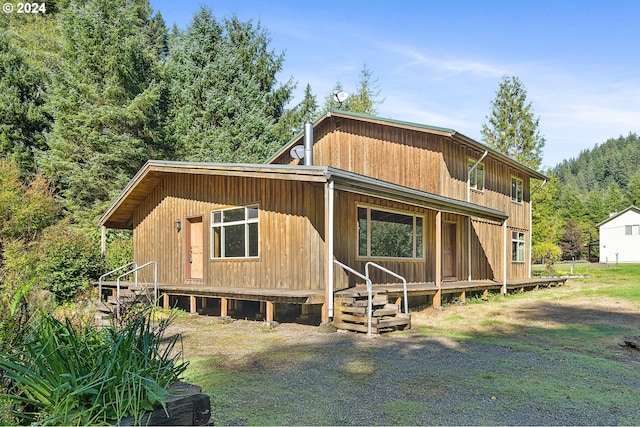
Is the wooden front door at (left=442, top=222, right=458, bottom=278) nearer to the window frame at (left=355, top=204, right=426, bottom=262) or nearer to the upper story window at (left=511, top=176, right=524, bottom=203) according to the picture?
the window frame at (left=355, top=204, right=426, bottom=262)

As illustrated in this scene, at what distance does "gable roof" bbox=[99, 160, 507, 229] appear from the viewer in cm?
883

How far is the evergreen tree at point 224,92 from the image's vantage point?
26.5 m

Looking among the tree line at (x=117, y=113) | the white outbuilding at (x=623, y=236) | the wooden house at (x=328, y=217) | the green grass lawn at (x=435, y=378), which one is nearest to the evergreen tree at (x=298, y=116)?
the tree line at (x=117, y=113)

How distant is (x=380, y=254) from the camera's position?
11438 mm

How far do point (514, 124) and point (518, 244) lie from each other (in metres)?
15.9

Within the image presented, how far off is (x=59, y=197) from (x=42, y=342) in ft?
66.4

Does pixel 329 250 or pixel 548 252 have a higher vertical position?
pixel 329 250

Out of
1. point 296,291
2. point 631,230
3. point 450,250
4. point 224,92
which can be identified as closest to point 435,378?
point 296,291

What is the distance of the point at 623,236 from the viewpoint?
43188 mm

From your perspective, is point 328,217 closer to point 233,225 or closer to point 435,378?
point 233,225

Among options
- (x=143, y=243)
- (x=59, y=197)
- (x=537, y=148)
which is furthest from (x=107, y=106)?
(x=537, y=148)

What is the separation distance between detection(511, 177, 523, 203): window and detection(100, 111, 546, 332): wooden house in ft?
1.09

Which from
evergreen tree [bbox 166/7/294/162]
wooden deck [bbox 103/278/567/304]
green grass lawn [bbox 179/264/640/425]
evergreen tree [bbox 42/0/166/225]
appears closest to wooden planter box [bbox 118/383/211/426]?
green grass lawn [bbox 179/264/640/425]

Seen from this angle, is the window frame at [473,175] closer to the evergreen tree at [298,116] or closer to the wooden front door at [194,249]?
the wooden front door at [194,249]
